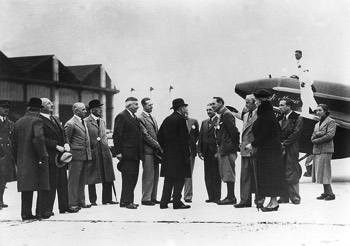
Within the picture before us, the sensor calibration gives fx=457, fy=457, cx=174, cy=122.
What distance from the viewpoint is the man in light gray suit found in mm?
7984

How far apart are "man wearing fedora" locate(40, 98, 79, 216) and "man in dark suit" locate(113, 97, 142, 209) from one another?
0.85 metres

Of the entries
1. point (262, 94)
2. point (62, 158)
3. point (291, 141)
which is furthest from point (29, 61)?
point (291, 141)

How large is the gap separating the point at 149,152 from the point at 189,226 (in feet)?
8.11

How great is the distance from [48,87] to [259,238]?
8.34 m

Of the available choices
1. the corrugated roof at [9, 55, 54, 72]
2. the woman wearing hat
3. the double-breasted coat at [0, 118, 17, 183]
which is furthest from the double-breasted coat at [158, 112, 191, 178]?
the corrugated roof at [9, 55, 54, 72]

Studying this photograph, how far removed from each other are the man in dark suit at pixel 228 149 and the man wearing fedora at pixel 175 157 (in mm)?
723

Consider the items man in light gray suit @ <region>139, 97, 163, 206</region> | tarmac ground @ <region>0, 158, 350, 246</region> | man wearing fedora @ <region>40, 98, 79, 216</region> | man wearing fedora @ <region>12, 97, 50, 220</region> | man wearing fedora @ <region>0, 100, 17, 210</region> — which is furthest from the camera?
man wearing fedora @ <region>0, 100, 17, 210</region>

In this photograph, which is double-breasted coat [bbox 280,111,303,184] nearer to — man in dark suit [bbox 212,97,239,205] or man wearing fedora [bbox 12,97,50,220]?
man in dark suit [bbox 212,97,239,205]

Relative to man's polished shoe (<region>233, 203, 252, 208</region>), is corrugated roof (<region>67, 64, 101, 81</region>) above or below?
above

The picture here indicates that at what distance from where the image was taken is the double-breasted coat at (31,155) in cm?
652

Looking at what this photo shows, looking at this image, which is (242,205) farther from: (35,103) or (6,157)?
(6,157)

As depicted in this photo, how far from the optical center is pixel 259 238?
17.0 feet

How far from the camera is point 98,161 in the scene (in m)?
8.18

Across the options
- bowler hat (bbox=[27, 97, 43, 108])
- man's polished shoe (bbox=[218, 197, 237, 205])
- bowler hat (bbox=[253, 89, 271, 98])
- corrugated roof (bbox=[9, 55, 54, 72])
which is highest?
corrugated roof (bbox=[9, 55, 54, 72])
